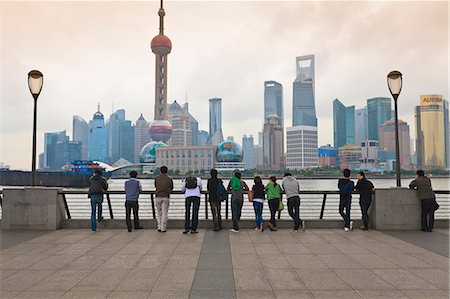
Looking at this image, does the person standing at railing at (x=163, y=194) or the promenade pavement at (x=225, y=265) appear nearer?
the promenade pavement at (x=225, y=265)

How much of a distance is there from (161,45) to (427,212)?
19704 cm

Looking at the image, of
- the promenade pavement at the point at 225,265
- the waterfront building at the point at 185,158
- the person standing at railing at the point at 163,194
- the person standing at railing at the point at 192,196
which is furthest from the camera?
the waterfront building at the point at 185,158

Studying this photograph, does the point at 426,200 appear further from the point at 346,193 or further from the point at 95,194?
the point at 95,194

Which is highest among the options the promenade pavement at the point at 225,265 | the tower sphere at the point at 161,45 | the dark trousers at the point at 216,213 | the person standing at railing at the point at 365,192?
the tower sphere at the point at 161,45

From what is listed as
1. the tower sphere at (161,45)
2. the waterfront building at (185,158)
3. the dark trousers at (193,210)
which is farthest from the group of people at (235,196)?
the tower sphere at (161,45)

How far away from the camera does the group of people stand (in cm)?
1017

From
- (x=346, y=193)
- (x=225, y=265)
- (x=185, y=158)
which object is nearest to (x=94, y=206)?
(x=225, y=265)

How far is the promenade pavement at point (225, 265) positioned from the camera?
5402mm

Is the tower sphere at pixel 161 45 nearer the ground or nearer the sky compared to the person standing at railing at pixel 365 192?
nearer the sky

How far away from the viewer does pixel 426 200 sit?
10.3 metres

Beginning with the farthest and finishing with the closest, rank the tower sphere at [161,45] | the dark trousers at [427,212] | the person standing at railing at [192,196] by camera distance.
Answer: the tower sphere at [161,45] < the dark trousers at [427,212] < the person standing at railing at [192,196]

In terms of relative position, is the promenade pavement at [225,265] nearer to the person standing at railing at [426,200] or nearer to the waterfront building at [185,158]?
the person standing at railing at [426,200]

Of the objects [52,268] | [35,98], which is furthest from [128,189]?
[35,98]

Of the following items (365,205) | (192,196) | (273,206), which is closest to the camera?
(192,196)
